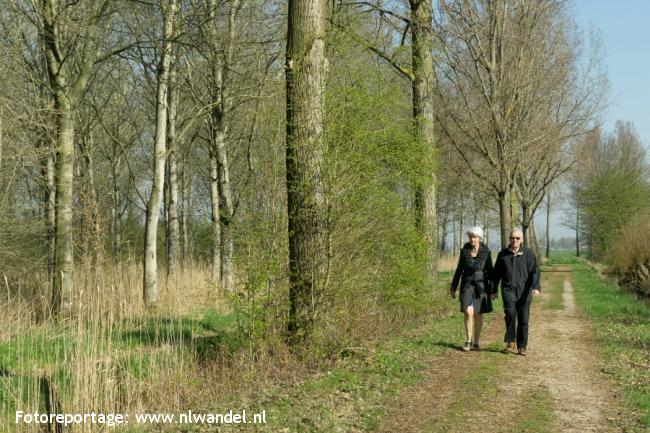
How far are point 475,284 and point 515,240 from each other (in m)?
0.89

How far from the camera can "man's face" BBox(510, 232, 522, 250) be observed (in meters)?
9.18

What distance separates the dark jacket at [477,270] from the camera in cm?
948

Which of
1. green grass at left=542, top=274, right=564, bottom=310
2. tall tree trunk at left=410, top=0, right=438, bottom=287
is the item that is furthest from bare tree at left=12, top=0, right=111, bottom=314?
green grass at left=542, top=274, right=564, bottom=310

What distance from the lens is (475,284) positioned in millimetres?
9500

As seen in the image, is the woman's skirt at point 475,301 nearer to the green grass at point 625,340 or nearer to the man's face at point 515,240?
the man's face at point 515,240

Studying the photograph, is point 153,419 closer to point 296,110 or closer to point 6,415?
point 6,415

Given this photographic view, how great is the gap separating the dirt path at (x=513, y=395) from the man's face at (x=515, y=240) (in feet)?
5.21

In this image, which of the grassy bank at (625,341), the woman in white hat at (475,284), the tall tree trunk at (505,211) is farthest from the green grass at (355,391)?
the tall tree trunk at (505,211)

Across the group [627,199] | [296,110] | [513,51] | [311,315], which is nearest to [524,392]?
[311,315]

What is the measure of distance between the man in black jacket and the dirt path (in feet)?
1.12

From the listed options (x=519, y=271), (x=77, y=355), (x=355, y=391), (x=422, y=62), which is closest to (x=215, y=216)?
(x=422, y=62)

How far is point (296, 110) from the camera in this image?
27.6 ft

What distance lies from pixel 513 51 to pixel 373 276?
14.9 m

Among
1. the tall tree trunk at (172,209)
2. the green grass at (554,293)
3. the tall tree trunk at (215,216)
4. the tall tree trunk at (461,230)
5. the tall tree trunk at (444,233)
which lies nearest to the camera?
the green grass at (554,293)
